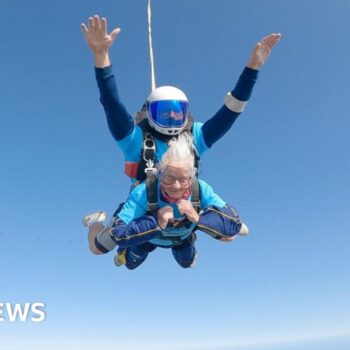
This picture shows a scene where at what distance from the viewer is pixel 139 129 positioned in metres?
4.42

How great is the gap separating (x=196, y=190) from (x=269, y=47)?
1826mm

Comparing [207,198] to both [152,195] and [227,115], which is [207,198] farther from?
[227,115]

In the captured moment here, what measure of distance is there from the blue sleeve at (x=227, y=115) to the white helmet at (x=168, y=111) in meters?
0.39

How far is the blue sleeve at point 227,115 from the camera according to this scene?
448 cm

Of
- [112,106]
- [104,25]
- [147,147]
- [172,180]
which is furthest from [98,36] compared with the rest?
[172,180]

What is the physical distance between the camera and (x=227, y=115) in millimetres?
4566

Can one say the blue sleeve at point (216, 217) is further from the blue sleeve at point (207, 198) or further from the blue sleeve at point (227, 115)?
the blue sleeve at point (227, 115)

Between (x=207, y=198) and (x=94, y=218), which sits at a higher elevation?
(x=94, y=218)

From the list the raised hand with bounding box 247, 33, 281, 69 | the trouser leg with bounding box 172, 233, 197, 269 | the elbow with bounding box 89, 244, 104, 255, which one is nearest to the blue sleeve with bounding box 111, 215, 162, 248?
→ the elbow with bounding box 89, 244, 104, 255

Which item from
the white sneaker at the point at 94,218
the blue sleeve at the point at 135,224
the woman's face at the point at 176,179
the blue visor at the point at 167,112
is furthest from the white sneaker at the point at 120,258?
the blue visor at the point at 167,112

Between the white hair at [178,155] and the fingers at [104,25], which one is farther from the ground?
the fingers at [104,25]

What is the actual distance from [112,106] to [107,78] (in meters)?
0.28

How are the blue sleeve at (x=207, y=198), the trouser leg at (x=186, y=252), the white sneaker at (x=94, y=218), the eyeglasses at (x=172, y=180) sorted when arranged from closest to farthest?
1. the eyeglasses at (x=172, y=180)
2. the blue sleeve at (x=207, y=198)
3. the trouser leg at (x=186, y=252)
4. the white sneaker at (x=94, y=218)

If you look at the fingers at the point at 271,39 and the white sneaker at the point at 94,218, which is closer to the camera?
the fingers at the point at 271,39
